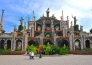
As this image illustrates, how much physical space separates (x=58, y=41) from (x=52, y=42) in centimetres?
203

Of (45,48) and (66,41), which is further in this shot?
(66,41)

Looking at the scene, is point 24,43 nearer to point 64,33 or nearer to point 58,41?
point 58,41

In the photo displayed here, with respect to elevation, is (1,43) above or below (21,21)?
below

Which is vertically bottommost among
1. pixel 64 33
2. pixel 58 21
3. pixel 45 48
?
pixel 45 48

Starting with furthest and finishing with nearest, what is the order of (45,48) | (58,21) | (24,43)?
(58,21) < (24,43) < (45,48)

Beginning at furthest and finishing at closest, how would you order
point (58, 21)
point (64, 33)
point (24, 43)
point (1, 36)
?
point (58, 21), point (64, 33), point (1, 36), point (24, 43)

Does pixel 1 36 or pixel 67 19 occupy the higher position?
pixel 67 19

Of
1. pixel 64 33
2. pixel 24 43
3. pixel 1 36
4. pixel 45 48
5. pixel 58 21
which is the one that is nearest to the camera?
pixel 45 48

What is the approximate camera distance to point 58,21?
217 feet

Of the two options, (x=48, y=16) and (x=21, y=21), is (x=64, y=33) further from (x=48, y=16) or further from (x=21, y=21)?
(x=21, y=21)

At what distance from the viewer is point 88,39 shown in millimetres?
47812

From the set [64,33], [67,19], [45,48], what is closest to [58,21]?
[67,19]

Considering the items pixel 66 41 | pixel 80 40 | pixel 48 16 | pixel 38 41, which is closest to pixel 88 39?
pixel 80 40

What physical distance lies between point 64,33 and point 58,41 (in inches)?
364
